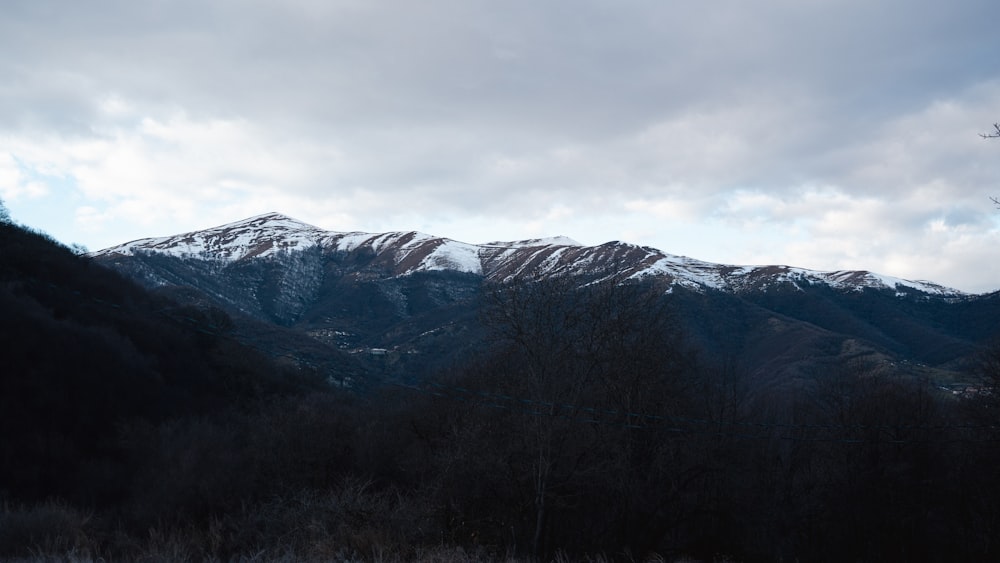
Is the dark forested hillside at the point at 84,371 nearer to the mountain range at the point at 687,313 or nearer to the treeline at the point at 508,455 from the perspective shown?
the treeline at the point at 508,455

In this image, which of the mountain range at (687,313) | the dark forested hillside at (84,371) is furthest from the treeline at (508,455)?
the mountain range at (687,313)

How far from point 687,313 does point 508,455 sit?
80947mm

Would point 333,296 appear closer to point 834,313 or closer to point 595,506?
point 834,313

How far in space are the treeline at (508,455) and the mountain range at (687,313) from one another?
22.0 meters

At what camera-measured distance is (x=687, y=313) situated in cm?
10156

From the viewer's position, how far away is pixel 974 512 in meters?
41.0

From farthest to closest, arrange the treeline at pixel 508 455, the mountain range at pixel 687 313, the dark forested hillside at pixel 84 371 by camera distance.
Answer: the mountain range at pixel 687 313, the dark forested hillside at pixel 84 371, the treeline at pixel 508 455

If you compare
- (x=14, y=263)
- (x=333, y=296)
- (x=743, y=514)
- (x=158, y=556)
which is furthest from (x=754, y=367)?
(x=333, y=296)

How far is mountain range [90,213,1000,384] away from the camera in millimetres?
94812

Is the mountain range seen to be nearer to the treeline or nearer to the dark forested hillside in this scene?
the dark forested hillside

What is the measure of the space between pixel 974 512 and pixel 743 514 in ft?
53.1

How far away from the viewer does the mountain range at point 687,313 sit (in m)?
94.8

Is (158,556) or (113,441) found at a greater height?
(158,556)

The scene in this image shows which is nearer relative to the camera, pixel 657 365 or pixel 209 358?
pixel 657 365
